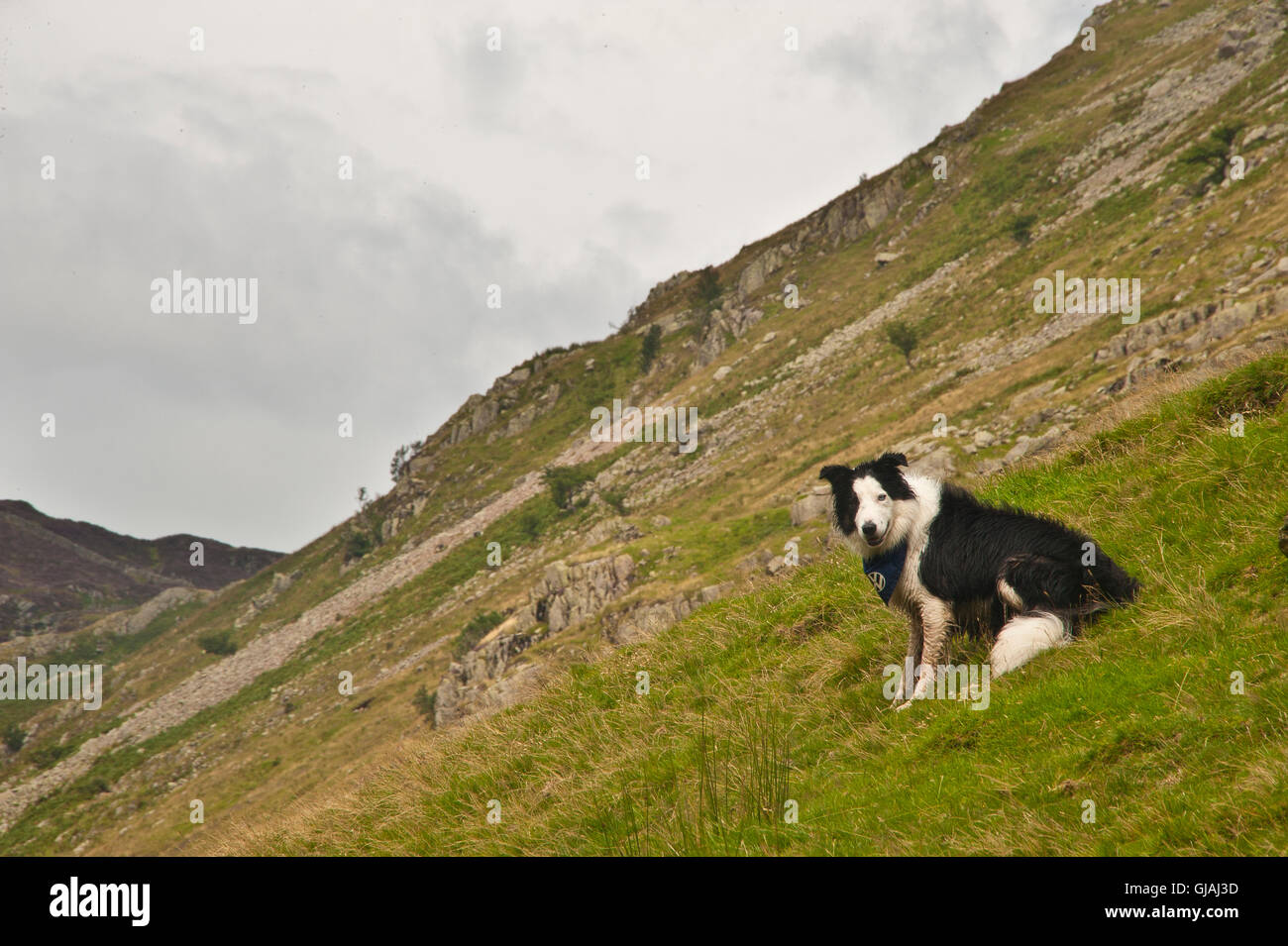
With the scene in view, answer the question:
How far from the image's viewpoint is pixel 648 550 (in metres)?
51.4

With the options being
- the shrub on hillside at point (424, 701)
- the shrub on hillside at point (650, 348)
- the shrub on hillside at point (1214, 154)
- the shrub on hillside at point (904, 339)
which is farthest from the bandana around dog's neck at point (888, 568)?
the shrub on hillside at point (650, 348)

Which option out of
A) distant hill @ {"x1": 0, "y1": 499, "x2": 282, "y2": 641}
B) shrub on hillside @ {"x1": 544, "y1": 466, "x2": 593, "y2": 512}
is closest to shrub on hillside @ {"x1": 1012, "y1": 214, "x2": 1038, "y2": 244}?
shrub on hillside @ {"x1": 544, "y1": 466, "x2": 593, "y2": 512}

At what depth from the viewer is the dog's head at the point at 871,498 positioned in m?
7.77

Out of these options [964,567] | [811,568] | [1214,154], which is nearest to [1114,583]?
[964,567]

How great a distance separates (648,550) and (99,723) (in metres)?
71.4

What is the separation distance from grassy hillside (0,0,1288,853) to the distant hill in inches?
916

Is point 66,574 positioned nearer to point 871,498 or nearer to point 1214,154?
point 1214,154

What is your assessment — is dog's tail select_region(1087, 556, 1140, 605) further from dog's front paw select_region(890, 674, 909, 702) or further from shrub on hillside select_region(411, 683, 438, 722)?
shrub on hillside select_region(411, 683, 438, 722)

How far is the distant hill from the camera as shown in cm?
14550

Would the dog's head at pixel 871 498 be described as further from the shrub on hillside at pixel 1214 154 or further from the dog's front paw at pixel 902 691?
the shrub on hillside at pixel 1214 154

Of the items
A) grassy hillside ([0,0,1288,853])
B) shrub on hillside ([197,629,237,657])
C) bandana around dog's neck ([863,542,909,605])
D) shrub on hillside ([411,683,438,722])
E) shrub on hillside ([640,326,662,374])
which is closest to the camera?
grassy hillside ([0,0,1288,853])

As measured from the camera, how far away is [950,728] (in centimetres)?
672
